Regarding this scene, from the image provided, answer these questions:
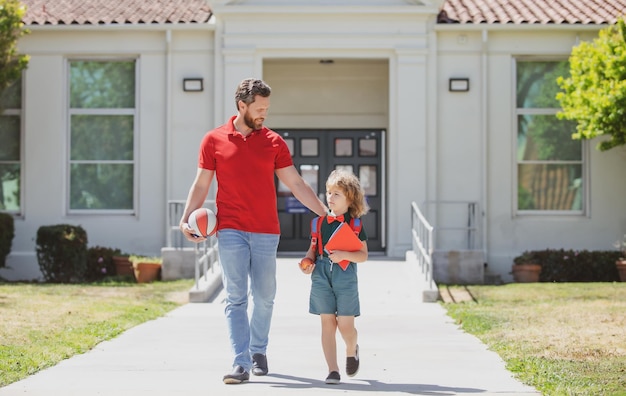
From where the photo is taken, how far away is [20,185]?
17359mm

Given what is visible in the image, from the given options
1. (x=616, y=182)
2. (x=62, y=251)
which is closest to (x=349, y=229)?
(x=62, y=251)

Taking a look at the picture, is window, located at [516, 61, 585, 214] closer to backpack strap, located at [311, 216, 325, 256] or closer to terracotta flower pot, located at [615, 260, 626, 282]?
terracotta flower pot, located at [615, 260, 626, 282]

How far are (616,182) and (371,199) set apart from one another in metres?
4.16

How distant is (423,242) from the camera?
49.6 feet

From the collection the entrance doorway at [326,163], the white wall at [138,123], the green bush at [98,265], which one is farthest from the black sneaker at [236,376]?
the entrance doorway at [326,163]

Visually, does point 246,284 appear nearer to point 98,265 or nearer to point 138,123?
point 98,265

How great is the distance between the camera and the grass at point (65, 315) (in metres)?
7.99

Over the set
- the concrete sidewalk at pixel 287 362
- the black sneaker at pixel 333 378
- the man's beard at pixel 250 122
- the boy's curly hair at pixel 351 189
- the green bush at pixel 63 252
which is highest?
the man's beard at pixel 250 122

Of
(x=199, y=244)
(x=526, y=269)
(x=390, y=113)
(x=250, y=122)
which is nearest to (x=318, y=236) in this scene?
(x=250, y=122)

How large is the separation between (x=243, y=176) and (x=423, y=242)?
8.43 m

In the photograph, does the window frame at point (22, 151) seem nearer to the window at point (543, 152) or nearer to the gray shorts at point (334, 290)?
the window at point (543, 152)

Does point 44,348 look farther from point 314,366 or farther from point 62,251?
point 62,251

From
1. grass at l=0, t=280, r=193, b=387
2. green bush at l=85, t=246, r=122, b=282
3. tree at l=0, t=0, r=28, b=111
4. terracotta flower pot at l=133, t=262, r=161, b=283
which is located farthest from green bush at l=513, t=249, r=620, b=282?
tree at l=0, t=0, r=28, b=111

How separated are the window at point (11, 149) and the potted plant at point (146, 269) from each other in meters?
2.85
